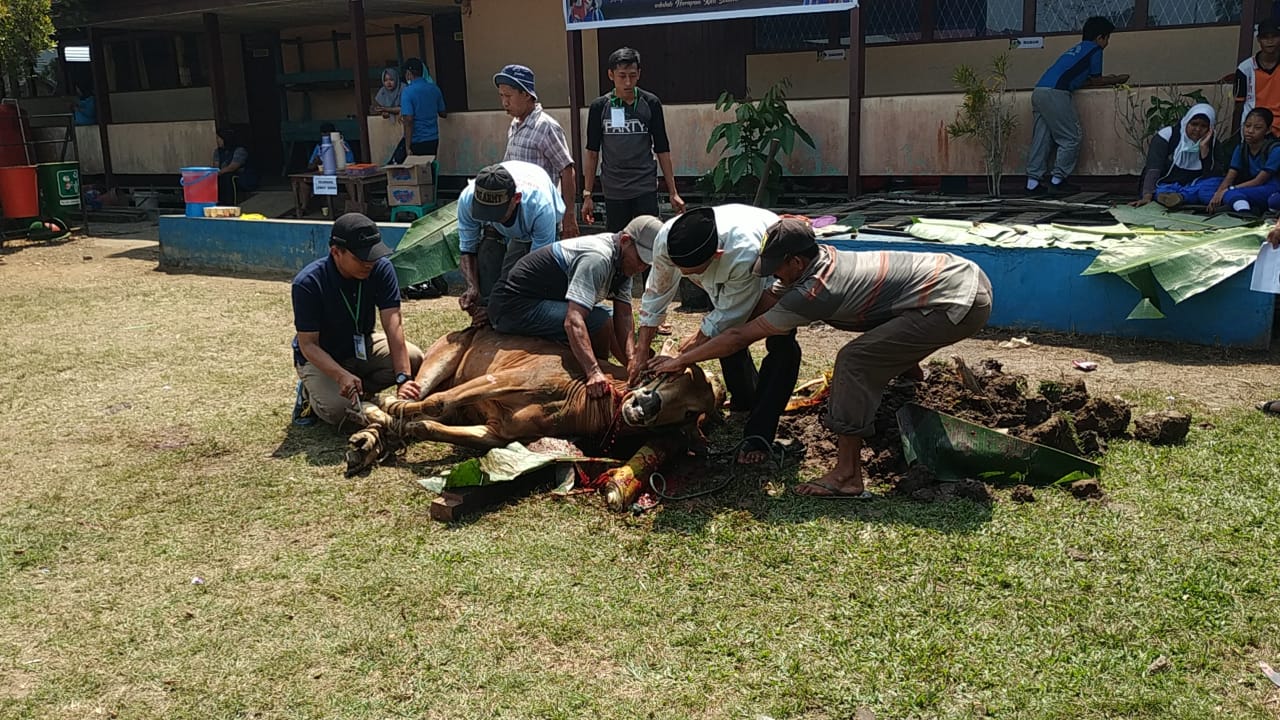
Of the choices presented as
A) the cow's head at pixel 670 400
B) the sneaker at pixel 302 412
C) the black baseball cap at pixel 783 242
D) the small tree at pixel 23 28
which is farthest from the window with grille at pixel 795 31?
the small tree at pixel 23 28

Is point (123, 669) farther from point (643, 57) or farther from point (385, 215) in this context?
point (643, 57)

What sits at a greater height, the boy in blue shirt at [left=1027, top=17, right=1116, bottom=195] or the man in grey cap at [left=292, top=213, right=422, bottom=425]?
the boy in blue shirt at [left=1027, top=17, right=1116, bottom=195]

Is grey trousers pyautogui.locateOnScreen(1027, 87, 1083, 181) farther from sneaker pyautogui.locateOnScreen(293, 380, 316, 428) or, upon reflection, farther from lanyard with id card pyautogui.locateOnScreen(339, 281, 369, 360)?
sneaker pyautogui.locateOnScreen(293, 380, 316, 428)

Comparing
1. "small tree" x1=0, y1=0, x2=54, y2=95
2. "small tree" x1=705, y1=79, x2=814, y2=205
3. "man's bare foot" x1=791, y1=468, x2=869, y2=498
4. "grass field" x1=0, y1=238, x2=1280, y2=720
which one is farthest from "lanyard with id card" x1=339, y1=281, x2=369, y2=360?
"small tree" x1=0, y1=0, x2=54, y2=95

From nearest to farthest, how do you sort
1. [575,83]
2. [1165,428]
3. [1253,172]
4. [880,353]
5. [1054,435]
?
1. [880,353]
2. [1054,435]
3. [1165,428]
4. [1253,172]
5. [575,83]

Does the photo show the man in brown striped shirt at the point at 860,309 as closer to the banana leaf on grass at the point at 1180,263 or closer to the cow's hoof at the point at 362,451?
the cow's hoof at the point at 362,451

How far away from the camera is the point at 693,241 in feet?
15.6

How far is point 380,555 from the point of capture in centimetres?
443

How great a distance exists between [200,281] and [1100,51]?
948 cm

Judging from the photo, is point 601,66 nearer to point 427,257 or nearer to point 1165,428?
point 427,257

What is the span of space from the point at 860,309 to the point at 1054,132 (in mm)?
6159

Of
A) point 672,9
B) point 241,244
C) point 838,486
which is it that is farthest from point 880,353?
point 241,244

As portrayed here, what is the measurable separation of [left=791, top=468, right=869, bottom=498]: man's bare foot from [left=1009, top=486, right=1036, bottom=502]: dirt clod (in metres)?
0.64

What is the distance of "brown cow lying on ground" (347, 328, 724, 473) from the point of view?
17.5 feet
